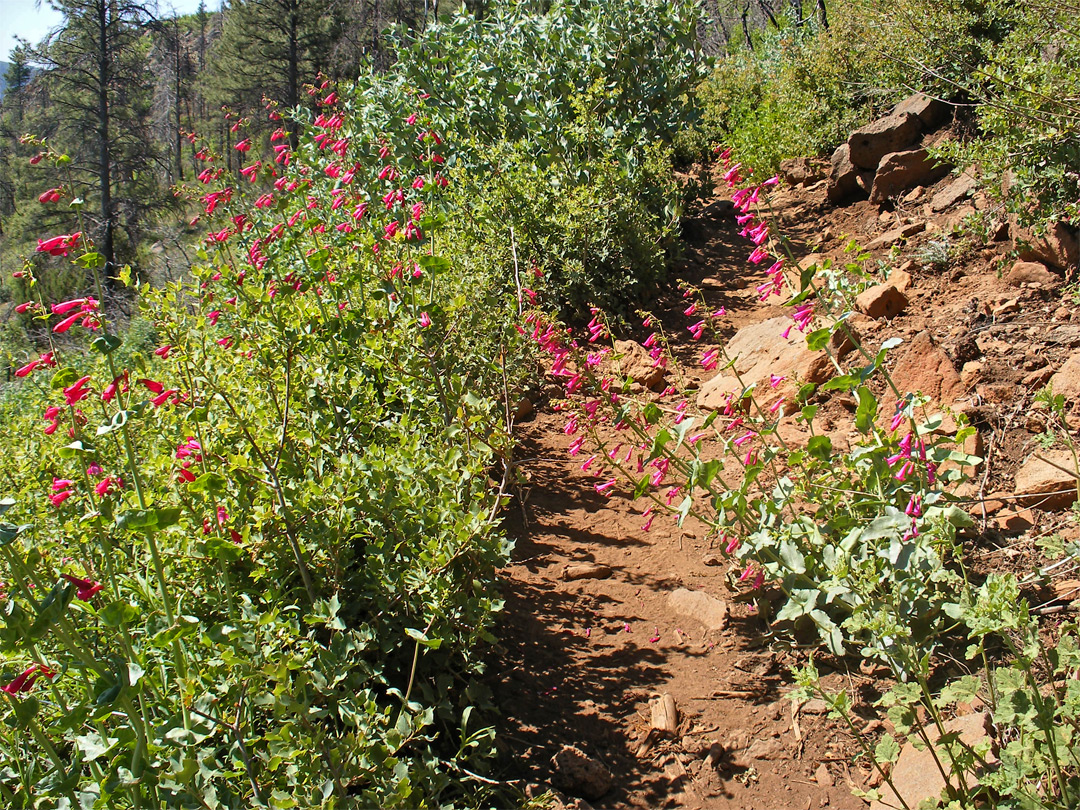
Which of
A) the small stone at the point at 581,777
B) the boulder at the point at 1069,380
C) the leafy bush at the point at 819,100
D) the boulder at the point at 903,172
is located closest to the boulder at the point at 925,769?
the small stone at the point at 581,777

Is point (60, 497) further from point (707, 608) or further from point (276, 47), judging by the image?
point (276, 47)

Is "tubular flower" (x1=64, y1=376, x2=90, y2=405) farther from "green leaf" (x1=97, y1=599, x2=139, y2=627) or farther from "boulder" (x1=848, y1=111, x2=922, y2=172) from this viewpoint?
"boulder" (x1=848, y1=111, x2=922, y2=172)

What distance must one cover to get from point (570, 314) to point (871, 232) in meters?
2.43

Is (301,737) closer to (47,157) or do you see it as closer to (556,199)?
(47,157)

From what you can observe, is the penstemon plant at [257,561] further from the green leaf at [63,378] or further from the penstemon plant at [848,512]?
the penstemon plant at [848,512]

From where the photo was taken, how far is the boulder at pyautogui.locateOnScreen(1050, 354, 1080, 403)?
2.99 metres

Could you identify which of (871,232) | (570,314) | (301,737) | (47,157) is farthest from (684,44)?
(301,737)

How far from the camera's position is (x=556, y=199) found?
17.7 ft

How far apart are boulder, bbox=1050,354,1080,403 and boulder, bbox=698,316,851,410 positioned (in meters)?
0.90

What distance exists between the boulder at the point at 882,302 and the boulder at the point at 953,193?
4.52 feet

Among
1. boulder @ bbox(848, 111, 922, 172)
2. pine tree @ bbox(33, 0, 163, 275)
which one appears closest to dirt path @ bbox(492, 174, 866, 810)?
boulder @ bbox(848, 111, 922, 172)

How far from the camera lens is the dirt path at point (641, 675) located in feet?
7.34

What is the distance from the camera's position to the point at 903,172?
583cm

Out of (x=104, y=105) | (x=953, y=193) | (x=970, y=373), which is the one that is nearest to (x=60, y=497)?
(x=970, y=373)
